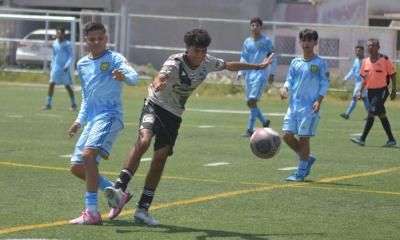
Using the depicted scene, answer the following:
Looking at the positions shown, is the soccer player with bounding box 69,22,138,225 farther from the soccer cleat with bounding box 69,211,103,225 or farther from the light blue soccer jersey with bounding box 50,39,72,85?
the light blue soccer jersey with bounding box 50,39,72,85

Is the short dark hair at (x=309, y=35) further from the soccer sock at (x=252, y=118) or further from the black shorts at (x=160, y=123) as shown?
the soccer sock at (x=252, y=118)

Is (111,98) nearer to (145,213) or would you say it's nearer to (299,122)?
(145,213)

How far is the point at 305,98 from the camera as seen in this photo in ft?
46.0

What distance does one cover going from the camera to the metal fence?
33.2 metres

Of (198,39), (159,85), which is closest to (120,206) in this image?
(159,85)

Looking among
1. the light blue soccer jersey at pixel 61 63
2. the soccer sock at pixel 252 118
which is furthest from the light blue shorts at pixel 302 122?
the light blue soccer jersey at pixel 61 63

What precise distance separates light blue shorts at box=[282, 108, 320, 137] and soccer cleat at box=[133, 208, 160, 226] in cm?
438

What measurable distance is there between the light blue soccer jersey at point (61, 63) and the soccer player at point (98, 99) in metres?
16.0

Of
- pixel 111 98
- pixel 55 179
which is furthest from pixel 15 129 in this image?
pixel 111 98

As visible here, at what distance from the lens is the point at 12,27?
42.3 m

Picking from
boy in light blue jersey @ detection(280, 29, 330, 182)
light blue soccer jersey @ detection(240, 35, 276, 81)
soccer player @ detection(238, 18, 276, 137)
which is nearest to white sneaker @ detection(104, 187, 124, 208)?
boy in light blue jersey @ detection(280, 29, 330, 182)

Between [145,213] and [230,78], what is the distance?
24.9 metres

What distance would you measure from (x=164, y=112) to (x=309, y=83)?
168 inches

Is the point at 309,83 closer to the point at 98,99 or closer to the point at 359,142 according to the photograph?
the point at 98,99
